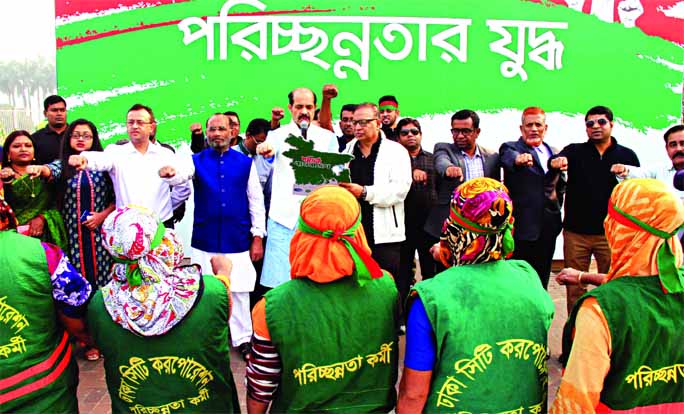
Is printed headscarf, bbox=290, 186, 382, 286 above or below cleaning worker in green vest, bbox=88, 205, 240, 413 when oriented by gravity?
above

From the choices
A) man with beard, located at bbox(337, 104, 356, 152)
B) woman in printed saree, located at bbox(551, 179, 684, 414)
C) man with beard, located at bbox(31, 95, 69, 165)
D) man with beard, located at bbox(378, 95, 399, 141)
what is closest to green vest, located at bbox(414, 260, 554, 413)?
woman in printed saree, located at bbox(551, 179, 684, 414)

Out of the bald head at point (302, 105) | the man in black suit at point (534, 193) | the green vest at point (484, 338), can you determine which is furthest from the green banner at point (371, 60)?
the green vest at point (484, 338)

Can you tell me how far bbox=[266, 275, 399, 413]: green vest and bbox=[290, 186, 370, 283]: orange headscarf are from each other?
0.19ft

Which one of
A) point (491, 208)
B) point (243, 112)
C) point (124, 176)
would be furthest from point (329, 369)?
point (243, 112)

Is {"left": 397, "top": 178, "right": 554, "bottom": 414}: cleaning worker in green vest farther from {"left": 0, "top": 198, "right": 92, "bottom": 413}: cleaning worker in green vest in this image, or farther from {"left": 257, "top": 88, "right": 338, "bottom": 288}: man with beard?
{"left": 257, "top": 88, "right": 338, "bottom": 288}: man with beard

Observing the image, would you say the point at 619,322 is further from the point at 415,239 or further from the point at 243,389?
the point at 415,239

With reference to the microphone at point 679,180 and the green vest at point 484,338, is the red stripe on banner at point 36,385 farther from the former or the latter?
the microphone at point 679,180

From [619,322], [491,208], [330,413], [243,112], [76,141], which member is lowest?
[330,413]

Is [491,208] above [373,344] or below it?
above

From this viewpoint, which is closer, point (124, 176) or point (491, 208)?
point (491, 208)

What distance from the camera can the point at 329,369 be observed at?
81.0 inches

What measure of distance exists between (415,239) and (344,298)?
3.18 metres

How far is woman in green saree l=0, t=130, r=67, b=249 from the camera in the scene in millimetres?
4120

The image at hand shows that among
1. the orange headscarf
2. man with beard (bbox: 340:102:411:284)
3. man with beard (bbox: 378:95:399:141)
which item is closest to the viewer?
the orange headscarf
